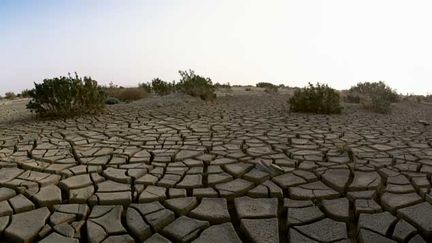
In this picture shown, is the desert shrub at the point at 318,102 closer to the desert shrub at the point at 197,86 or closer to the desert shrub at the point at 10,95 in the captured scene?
the desert shrub at the point at 197,86

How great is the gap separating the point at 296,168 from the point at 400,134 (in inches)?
132

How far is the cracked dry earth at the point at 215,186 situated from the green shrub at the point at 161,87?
28.4 ft

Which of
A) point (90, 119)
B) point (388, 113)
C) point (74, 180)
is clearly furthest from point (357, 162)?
point (388, 113)

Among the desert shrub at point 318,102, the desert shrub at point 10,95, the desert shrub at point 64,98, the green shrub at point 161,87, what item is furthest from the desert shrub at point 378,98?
the desert shrub at point 10,95

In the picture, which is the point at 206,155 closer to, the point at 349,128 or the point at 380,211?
the point at 380,211

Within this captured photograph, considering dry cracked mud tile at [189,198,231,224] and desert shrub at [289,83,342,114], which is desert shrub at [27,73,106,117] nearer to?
desert shrub at [289,83,342,114]

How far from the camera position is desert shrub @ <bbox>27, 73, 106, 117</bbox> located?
820 centimetres

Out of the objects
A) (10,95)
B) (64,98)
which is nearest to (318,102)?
(64,98)

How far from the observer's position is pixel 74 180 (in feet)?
12.4

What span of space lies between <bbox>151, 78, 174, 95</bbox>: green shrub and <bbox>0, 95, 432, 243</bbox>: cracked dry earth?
341 inches

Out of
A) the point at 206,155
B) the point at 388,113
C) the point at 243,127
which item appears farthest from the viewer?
the point at 388,113

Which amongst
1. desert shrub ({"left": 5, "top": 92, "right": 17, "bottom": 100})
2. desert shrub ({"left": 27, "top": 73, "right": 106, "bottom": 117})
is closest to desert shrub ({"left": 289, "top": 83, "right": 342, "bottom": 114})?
desert shrub ({"left": 27, "top": 73, "right": 106, "bottom": 117})

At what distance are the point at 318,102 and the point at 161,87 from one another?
7.49 meters

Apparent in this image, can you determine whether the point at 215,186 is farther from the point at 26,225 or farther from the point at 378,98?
the point at 378,98
